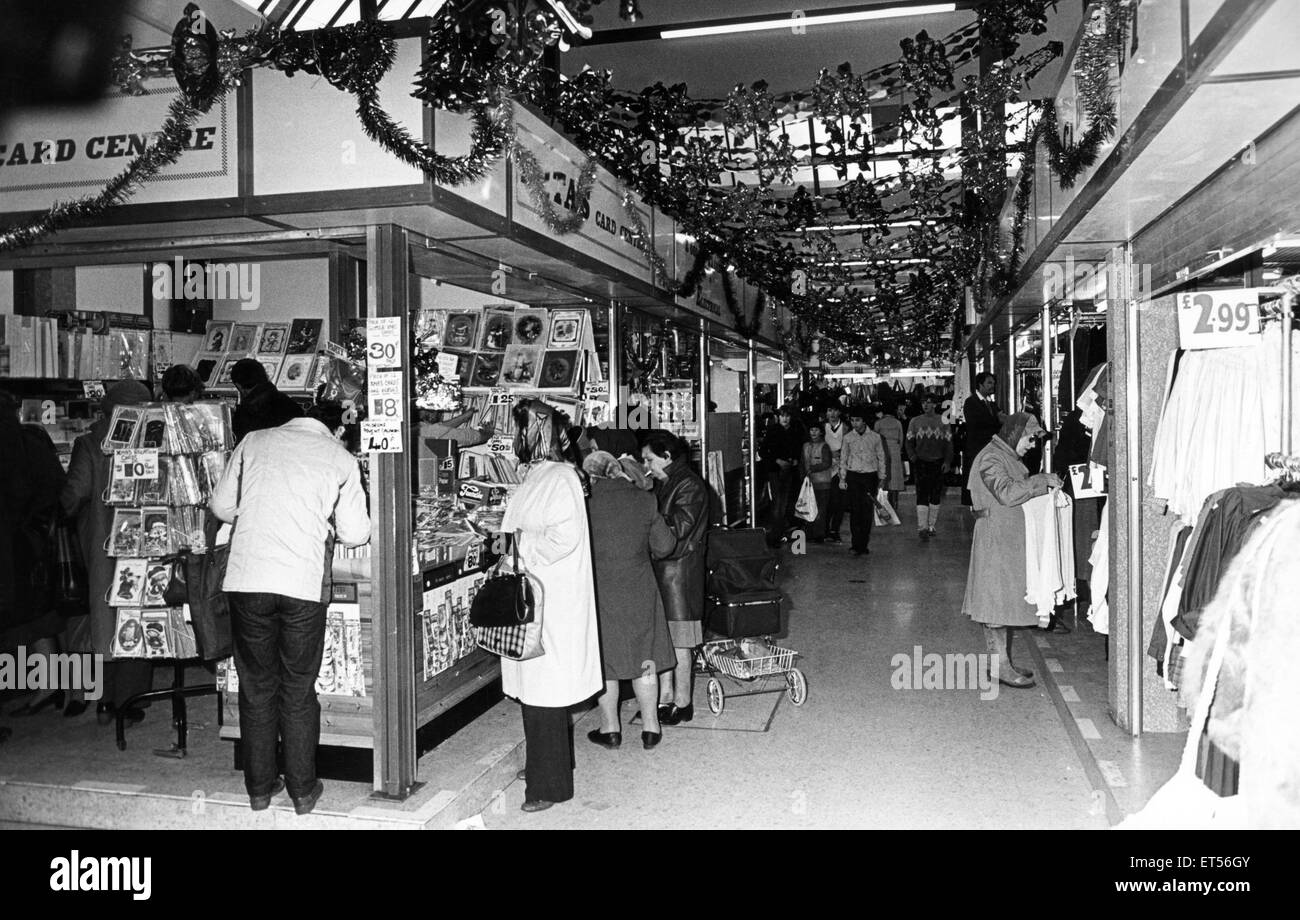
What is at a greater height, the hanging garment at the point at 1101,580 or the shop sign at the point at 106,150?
the shop sign at the point at 106,150

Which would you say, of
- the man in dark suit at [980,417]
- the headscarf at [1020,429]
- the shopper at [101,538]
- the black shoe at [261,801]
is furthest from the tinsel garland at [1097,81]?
the man in dark suit at [980,417]

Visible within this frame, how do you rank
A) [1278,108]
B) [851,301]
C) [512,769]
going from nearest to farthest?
[1278,108]
[512,769]
[851,301]

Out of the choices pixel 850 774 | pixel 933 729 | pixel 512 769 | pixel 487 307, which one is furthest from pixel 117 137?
pixel 933 729

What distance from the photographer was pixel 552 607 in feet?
14.4

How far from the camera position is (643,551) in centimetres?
498

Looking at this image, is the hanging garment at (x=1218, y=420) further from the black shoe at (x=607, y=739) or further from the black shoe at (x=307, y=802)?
the black shoe at (x=307, y=802)

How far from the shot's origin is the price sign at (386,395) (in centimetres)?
430

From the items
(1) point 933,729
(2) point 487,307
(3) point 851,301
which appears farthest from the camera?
(3) point 851,301

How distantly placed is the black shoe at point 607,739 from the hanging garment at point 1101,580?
8.68 feet

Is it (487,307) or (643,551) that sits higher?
(487,307)

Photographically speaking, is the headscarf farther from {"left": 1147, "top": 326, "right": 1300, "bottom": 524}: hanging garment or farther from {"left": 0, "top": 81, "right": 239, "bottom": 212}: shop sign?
{"left": 0, "top": 81, "right": 239, "bottom": 212}: shop sign

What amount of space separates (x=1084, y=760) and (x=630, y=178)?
466 centimetres

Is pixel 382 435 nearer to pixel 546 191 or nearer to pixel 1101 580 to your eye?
pixel 546 191

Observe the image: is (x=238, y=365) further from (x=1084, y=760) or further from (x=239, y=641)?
(x=1084, y=760)
